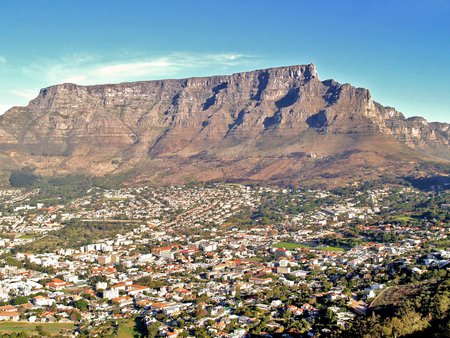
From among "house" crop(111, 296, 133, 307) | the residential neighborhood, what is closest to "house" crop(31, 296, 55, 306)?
the residential neighborhood

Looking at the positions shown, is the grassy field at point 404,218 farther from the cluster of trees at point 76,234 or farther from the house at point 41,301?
the house at point 41,301

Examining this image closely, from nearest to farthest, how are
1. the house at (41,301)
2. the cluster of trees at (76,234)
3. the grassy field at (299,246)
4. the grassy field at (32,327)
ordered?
the grassy field at (32,327) < the house at (41,301) < the grassy field at (299,246) < the cluster of trees at (76,234)

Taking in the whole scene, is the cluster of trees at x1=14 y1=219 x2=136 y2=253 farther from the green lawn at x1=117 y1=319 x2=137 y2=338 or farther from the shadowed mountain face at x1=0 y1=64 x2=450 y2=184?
the shadowed mountain face at x1=0 y1=64 x2=450 y2=184

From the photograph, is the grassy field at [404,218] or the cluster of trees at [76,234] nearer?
the cluster of trees at [76,234]

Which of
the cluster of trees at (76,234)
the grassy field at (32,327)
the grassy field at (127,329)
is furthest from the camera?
the cluster of trees at (76,234)

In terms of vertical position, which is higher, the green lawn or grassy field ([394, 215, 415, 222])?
grassy field ([394, 215, 415, 222])

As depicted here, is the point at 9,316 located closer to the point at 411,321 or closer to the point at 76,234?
the point at 411,321

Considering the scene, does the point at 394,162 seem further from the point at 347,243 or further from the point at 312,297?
the point at 312,297

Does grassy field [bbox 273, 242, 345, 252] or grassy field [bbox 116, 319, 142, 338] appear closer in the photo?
grassy field [bbox 116, 319, 142, 338]

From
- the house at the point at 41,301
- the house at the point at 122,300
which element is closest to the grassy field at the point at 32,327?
the house at the point at 41,301
